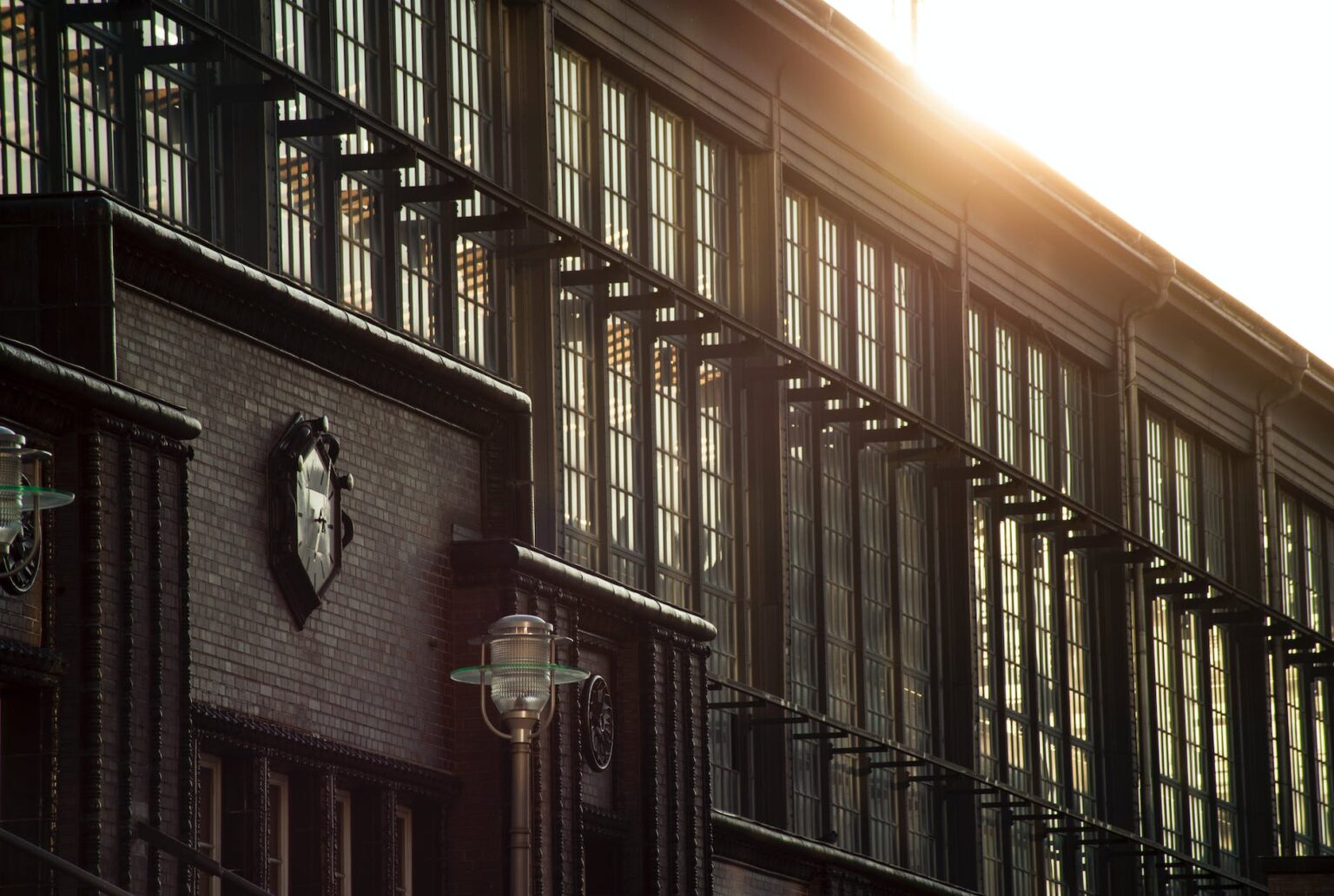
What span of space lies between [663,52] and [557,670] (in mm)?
15469

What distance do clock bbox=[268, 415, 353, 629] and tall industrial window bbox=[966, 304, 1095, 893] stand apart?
1885 cm

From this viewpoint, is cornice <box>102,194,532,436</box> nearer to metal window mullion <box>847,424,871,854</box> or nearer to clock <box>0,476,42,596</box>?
clock <box>0,476,42,596</box>

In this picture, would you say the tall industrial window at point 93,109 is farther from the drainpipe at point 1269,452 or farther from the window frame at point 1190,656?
the drainpipe at point 1269,452

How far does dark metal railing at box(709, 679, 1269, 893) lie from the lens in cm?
3138

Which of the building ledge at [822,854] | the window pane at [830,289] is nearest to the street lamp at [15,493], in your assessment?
the building ledge at [822,854]

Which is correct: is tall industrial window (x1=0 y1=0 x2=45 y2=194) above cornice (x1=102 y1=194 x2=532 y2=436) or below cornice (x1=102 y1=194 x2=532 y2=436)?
above

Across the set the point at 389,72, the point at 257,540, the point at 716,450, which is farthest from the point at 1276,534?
the point at 257,540

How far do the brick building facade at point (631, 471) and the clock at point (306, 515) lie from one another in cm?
6

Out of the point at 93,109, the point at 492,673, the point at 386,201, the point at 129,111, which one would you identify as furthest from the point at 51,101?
the point at 492,673

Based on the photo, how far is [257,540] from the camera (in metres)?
18.5

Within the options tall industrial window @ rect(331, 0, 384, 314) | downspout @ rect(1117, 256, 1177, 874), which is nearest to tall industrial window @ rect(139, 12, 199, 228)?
tall industrial window @ rect(331, 0, 384, 314)

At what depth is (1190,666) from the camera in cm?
4550

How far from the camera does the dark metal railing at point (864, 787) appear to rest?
31.4m

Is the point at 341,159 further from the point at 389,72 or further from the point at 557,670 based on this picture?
the point at 557,670
